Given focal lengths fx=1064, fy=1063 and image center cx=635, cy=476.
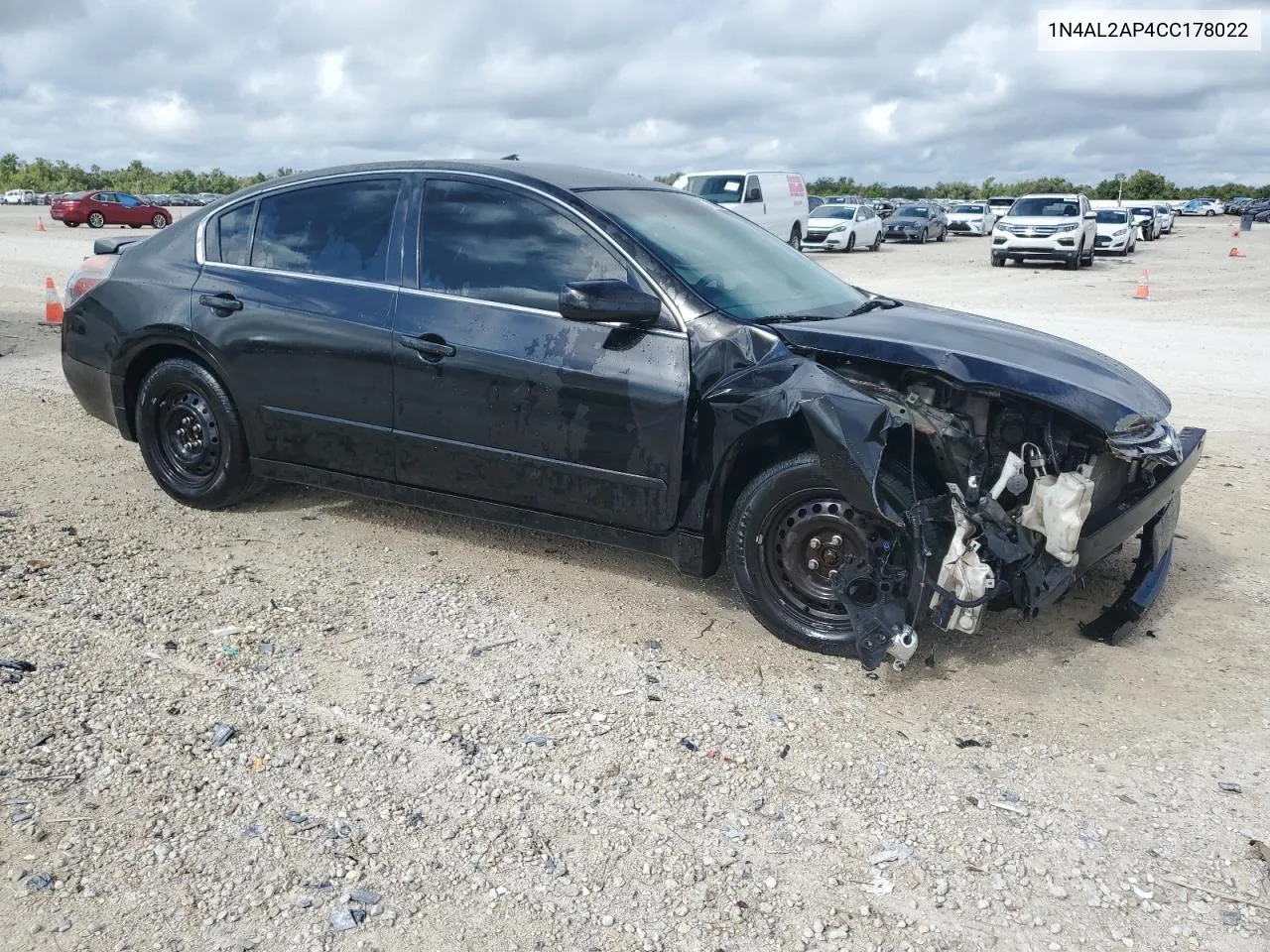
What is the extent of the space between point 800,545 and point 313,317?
2.42m

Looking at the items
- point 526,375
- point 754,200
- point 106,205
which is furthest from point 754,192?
point 106,205

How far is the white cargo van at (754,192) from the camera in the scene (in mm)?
24516

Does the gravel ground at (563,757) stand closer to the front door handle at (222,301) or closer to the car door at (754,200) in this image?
the front door handle at (222,301)

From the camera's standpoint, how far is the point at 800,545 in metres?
4.02

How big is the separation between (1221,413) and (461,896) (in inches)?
306

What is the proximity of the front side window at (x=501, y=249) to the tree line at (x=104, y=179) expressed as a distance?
89.6 metres

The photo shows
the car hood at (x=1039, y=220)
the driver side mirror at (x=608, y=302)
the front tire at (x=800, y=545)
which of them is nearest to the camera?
the front tire at (x=800, y=545)

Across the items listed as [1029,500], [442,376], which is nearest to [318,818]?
[442,376]

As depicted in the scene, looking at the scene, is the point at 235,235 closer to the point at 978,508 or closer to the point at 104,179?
A: the point at 978,508

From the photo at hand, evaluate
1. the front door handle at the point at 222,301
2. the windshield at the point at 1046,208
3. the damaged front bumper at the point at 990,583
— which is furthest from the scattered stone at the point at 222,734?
the windshield at the point at 1046,208

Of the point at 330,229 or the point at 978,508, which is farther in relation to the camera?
the point at 330,229

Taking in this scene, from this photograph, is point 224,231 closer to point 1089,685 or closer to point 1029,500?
point 1029,500

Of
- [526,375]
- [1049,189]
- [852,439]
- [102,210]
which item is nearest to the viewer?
[852,439]

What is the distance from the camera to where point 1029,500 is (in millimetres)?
3820
